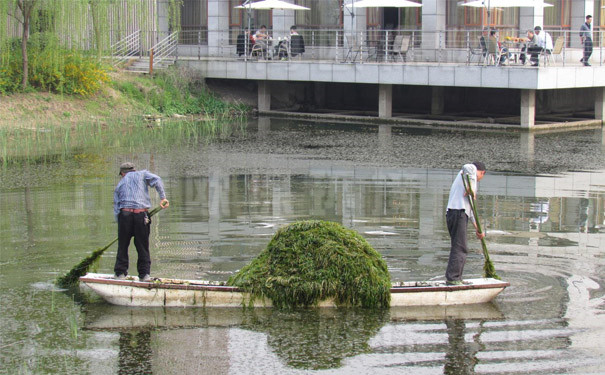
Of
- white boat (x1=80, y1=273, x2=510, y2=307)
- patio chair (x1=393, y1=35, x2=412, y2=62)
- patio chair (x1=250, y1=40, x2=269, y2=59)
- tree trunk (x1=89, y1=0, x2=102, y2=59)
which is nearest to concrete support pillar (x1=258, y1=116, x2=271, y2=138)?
patio chair (x1=250, y1=40, x2=269, y2=59)

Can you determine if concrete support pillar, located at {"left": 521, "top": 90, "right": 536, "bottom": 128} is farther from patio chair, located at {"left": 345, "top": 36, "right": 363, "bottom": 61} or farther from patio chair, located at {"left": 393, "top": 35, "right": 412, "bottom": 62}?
patio chair, located at {"left": 345, "top": 36, "right": 363, "bottom": 61}

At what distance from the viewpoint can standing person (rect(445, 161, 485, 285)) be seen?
386 inches

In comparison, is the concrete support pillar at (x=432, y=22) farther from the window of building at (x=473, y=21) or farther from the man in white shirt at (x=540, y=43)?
the man in white shirt at (x=540, y=43)

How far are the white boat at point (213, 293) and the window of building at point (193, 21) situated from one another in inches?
1265

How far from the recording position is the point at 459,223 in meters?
9.95

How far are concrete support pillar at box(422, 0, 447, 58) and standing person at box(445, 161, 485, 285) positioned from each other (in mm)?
23175

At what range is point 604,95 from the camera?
29.9m

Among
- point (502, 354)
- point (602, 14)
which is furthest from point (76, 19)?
point (502, 354)

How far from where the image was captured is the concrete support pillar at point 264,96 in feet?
113

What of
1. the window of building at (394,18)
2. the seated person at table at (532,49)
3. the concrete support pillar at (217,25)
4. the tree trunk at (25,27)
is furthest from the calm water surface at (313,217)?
the concrete support pillar at (217,25)

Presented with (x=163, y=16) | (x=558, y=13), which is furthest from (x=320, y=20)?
(x=558, y=13)

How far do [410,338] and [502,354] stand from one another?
0.87m

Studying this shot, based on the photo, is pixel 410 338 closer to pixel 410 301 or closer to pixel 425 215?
pixel 410 301

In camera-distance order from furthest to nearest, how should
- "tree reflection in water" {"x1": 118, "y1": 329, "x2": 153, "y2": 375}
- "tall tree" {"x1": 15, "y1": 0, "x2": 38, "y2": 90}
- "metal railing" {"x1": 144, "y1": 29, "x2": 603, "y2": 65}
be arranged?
"metal railing" {"x1": 144, "y1": 29, "x2": 603, "y2": 65} → "tall tree" {"x1": 15, "y1": 0, "x2": 38, "y2": 90} → "tree reflection in water" {"x1": 118, "y1": 329, "x2": 153, "y2": 375}
